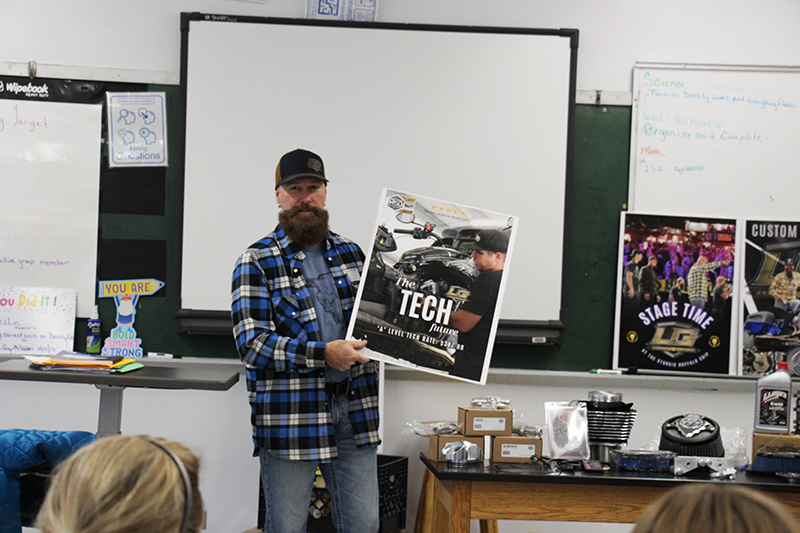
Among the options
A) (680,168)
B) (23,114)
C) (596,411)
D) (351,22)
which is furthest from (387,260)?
(23,114)

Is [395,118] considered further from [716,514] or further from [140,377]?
[716,514]

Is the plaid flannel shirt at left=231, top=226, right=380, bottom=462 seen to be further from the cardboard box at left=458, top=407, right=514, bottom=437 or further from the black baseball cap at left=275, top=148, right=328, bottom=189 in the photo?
the cardboard box at left=458, top=407, right=514, bottom=437

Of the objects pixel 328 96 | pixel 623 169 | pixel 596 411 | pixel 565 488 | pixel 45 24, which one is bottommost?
pixel 565 488

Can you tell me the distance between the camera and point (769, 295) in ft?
10.6

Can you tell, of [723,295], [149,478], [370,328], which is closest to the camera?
[149,478]

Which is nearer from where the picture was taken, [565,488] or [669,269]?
[565,488]

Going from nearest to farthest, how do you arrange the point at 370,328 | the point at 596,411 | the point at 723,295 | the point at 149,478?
the point at 149,478 → the point at 370,328 → the point at 596,411 → the point at 723,295

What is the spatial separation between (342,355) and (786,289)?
2427 mm

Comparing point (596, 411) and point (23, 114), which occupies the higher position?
point (23, 114)

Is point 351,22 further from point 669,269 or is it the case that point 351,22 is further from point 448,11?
point 669,269

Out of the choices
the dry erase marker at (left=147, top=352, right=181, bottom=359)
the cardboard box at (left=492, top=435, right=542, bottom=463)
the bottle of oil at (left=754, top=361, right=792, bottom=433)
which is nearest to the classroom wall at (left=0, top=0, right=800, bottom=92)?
the dry erase marker at (left=147, top=352, right=181, bottom=359)

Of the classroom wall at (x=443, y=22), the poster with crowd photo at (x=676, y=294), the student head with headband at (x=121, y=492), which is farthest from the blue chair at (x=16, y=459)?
the poster with crowd photo at (x=676, y=294)

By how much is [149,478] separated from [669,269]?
2.93 meters

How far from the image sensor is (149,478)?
2.72 feet
